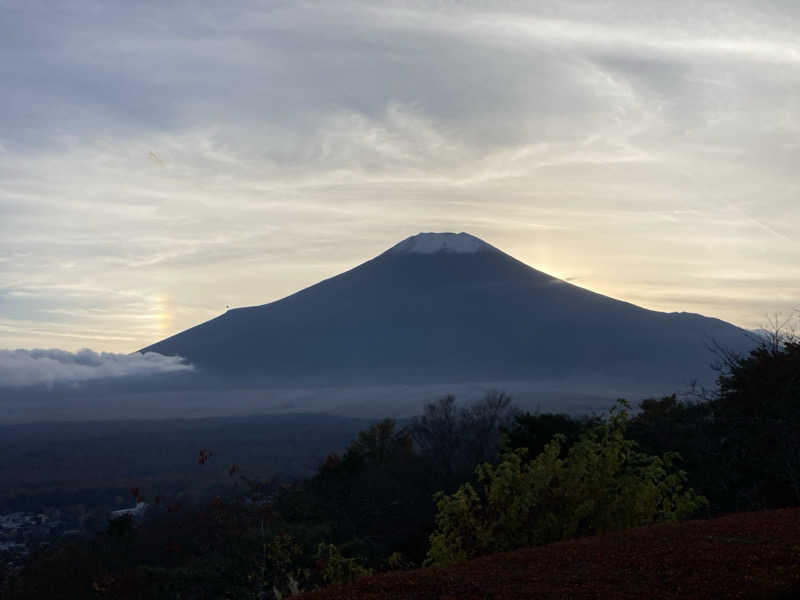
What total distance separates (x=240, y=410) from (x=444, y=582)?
630ft

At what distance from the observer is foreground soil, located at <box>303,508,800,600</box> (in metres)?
7.13

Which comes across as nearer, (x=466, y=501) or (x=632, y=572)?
(x=632, y=572)

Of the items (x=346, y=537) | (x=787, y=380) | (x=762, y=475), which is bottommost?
(x=346, y=537)

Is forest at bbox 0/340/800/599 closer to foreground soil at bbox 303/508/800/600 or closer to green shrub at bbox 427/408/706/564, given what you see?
green shrub at bbox 427/408/706/564

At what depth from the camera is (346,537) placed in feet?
73.6

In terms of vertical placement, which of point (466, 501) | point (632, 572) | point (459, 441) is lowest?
point (459, 441)

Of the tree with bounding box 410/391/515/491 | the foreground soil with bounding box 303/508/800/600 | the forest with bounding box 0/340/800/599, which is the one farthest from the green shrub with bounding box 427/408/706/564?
the tree with bounding box 410/391/515/491

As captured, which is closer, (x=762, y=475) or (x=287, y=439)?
(x=762, y=475)

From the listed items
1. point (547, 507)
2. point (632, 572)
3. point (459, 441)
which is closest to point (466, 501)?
point (547, 507)

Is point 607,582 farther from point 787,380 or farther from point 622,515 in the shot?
point 787,380

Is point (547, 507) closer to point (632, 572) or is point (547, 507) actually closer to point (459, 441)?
point (632, 572)

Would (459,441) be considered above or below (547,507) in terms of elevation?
below

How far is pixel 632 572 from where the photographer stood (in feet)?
25.2

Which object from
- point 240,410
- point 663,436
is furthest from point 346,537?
point 240,410
